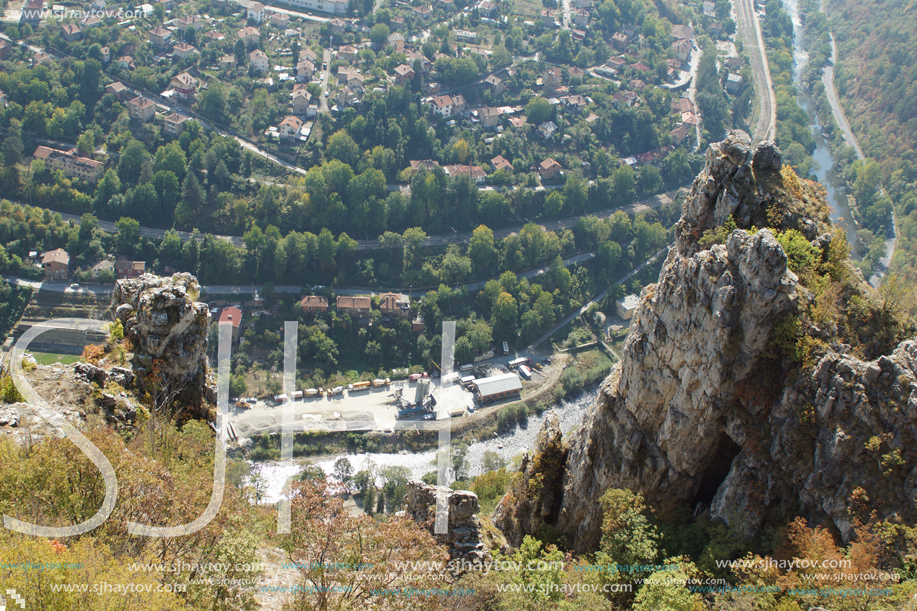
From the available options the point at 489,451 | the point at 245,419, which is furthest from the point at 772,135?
the point at 245,419

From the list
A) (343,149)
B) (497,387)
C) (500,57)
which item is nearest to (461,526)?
(497,387)

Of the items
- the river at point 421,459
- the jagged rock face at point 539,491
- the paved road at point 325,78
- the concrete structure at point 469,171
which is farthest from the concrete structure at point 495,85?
the jagged rock face at point 539,491

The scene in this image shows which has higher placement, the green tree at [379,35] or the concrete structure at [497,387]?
the green tree at [379,35]

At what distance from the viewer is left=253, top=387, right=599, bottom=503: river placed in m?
47.2

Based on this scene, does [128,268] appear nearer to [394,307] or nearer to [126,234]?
[126,234]

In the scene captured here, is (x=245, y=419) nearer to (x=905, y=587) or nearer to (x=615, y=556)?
(x=615, y=556)

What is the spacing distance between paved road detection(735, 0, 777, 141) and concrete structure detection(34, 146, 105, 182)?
7841 cm

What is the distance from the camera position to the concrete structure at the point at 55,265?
57800 mm

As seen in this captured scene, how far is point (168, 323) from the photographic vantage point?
21625 mm

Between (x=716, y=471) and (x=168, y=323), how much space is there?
58.5 feet

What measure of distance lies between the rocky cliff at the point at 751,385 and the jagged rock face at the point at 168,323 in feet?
44.2

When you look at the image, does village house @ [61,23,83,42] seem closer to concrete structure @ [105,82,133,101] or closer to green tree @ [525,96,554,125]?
concrete structure @ [105,82,133,101]

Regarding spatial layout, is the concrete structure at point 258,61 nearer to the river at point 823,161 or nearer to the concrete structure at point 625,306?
the concrete structure at point 625,306

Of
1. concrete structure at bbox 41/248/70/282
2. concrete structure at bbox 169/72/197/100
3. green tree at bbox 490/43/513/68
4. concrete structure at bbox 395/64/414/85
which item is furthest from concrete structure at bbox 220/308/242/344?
green tree at bbox 490/43/513/68
